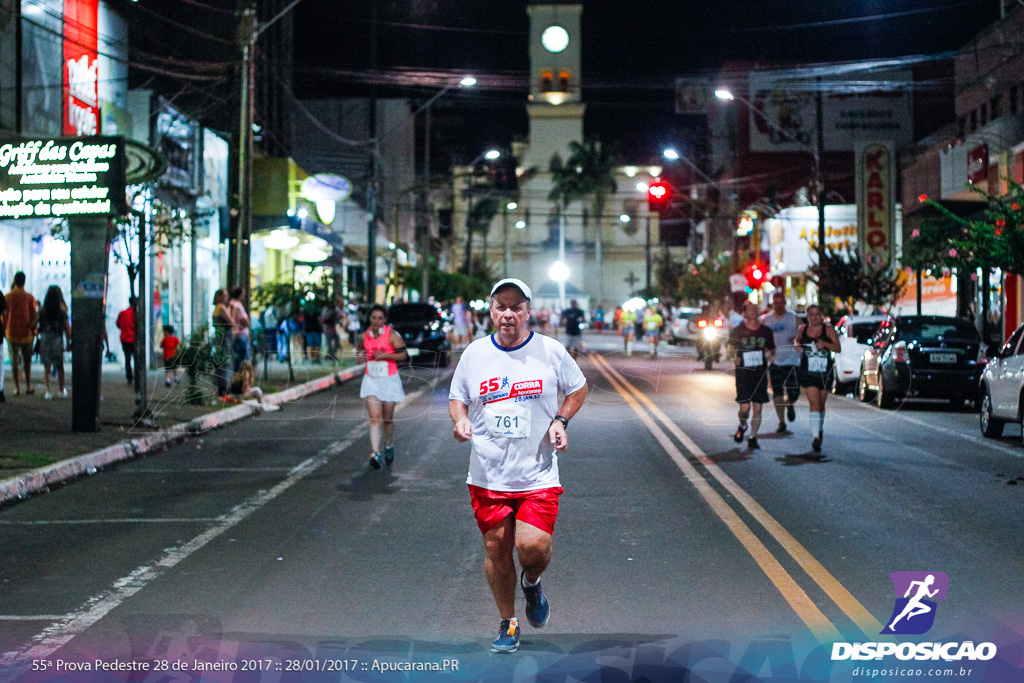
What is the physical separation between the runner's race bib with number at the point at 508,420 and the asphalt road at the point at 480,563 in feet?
3.48

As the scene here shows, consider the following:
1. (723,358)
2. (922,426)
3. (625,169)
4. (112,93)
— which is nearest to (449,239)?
(625,169)

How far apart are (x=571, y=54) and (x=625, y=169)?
2741cm

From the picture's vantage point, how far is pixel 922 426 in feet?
62.0

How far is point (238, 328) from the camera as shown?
22.0 m


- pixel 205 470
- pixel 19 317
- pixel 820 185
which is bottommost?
pixel 205 470

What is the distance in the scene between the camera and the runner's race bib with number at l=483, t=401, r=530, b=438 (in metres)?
6.15

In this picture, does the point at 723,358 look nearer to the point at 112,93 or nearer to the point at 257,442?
the point at 112,93

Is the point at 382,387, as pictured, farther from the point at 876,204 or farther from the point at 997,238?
the point at 876,204

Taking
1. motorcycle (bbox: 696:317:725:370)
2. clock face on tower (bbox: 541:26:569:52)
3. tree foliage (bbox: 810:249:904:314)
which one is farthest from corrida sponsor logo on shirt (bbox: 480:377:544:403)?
clock face on tower (bbox: 541:26:569:52)

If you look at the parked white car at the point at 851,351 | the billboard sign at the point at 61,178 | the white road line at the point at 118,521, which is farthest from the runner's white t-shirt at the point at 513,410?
the parked white car at the point at 851,351

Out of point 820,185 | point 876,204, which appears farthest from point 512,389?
point 876,204

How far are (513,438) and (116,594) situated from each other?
9.45 ft

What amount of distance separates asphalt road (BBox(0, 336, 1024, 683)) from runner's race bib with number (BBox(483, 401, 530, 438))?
1.06 m

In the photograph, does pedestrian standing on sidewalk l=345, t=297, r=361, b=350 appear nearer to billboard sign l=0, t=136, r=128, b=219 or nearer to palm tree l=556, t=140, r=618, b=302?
billboard sign l=0, t=136, r=128, b=219
